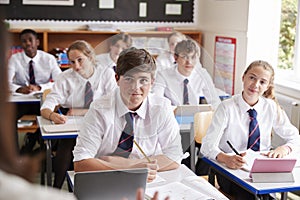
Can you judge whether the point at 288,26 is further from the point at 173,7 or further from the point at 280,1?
the point at 173,7

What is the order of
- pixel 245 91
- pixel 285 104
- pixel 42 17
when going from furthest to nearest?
pixel 42 17
pixel 285 104
pixel 245 91

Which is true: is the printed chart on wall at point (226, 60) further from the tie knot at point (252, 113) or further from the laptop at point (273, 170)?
the laptop at point (273, 170)

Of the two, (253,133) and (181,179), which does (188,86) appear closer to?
(181,179)

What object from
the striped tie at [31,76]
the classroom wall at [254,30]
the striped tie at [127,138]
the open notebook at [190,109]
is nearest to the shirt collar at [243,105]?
the open notebook at [190,109]

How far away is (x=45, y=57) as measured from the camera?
16.2 ft

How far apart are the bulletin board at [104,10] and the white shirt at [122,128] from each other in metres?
3.54

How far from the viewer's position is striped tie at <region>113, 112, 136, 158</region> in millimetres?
2088

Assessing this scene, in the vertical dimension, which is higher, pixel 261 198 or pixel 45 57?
pixel 45 57

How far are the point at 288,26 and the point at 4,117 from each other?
4487 mm

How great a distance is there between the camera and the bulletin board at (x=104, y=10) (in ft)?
17.7

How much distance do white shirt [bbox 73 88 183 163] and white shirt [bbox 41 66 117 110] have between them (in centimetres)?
10

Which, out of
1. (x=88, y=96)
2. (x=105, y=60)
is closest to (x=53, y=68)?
(x=105, y=60)

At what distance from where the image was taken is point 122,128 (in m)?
2.11

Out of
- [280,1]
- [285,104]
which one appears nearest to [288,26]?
[280,1]
